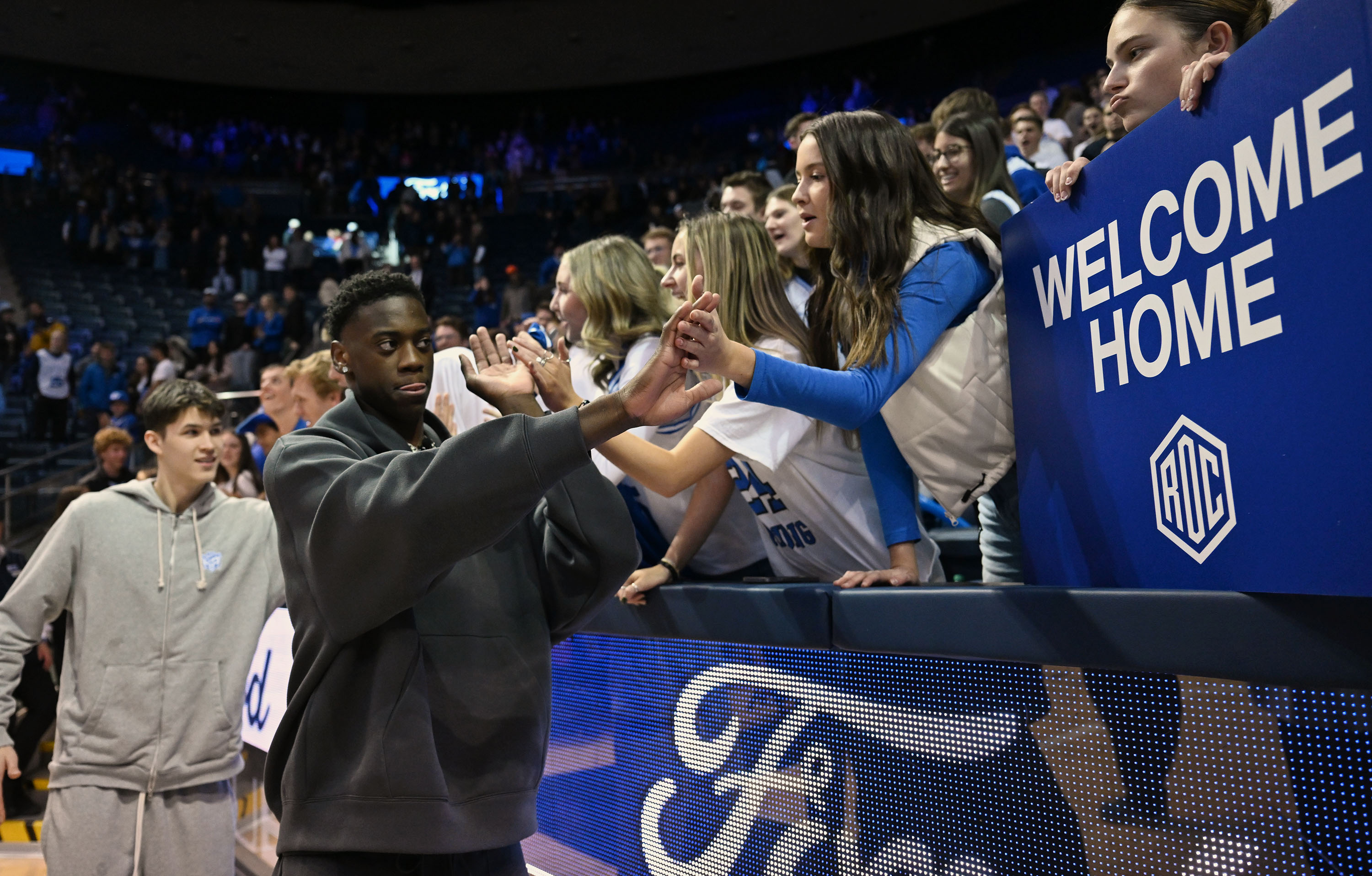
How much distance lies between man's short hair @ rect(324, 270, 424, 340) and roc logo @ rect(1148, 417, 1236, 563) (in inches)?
47.9

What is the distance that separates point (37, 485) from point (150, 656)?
8.38 m

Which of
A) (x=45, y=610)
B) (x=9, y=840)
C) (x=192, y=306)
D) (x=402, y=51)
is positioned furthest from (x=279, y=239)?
(x=45, y=610)

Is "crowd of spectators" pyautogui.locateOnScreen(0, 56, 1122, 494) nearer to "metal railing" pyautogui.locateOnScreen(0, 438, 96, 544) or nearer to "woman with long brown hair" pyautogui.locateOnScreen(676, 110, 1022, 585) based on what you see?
"metal railing" pyautogui.locateOnScreen(0, 438, 96, 544)

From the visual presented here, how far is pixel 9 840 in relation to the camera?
16.6ft

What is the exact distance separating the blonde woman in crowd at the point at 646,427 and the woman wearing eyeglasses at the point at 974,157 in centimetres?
112

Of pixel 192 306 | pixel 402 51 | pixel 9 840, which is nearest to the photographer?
pixel 9 840

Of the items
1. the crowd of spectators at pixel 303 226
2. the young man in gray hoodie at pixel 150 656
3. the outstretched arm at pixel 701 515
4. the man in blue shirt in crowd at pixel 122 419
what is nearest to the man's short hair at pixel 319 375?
the young man in gray hoodie at pixel 150 656

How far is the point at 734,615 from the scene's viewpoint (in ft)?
6.41

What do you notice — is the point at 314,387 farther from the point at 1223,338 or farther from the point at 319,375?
the point at 1223,338

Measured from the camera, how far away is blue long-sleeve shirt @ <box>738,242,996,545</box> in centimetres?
179

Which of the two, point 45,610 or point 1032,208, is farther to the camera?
point 45,610

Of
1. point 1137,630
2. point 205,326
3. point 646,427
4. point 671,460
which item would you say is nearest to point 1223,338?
point 1137,630

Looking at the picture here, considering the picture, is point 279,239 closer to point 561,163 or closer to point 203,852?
point 561,163

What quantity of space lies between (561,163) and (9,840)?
59.4 feet
